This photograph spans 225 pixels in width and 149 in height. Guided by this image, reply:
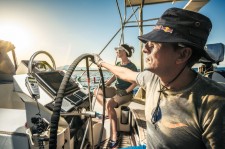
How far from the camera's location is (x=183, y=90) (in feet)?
3.46

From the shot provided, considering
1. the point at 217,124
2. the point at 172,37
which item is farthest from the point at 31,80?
the point at 217,124

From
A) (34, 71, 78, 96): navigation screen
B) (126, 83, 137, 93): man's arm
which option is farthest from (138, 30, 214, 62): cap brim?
(126, 83, 137, 93): man's arm

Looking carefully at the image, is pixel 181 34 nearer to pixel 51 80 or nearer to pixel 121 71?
pixel 121 71

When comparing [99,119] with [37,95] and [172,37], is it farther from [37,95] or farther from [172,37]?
[172,37]

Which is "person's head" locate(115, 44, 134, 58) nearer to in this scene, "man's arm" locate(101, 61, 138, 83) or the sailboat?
the sailboat

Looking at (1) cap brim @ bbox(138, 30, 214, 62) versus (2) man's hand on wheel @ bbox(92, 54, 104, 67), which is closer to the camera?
(1) cap brim @ bbox(138, 30, 214, 62)

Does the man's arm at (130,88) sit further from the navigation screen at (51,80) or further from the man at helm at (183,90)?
the man at helm at (183,90)

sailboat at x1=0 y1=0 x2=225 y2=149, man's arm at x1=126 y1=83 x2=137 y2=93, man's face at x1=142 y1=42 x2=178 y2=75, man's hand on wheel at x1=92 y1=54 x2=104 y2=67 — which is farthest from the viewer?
man's arm at x1=126 y1=83 x2=137 y2=93

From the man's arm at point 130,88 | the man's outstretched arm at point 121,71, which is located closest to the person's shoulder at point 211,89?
the man's outstretched arm at point 121,71

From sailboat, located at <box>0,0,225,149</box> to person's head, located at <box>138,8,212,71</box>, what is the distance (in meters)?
0.63

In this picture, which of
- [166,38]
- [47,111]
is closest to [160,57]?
[166,38]

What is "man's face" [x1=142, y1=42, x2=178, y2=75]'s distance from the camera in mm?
1077

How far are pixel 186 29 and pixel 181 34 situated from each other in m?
0.04

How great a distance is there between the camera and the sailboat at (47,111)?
3.89ft
